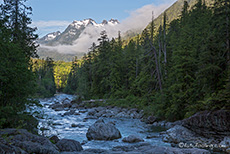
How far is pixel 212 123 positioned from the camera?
37.9 ft

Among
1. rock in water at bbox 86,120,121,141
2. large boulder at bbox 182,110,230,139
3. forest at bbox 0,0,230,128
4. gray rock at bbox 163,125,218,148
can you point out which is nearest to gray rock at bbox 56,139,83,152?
forest at bbox 0,0,230,128

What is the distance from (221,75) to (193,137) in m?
5.63

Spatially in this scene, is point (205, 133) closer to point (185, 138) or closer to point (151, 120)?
point (185, 138)

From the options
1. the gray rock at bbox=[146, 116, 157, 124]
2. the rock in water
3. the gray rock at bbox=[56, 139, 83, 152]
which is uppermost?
the gray rock at bbox=[56, 139, 83, 152]

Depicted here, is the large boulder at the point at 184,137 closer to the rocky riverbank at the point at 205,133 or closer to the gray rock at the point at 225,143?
the rocky riverbank at the point at 205,133

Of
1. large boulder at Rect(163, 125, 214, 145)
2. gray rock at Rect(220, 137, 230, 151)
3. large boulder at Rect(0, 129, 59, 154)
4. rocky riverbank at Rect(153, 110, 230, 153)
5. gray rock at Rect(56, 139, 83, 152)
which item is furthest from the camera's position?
large boulder at Rect(163, 125, 214, 145)

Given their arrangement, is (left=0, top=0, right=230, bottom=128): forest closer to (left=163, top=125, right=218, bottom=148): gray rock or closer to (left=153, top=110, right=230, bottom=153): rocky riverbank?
(left=153, top=110, right=230, bottom=153): rocky riverbank

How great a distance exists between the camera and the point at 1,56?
28.9 feet

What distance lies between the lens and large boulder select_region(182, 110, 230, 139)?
11048mm

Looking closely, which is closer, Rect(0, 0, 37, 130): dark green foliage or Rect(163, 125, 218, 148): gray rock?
Rect(0, 0, 37, 130): dark green foliage

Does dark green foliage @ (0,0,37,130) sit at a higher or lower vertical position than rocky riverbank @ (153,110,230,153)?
higher

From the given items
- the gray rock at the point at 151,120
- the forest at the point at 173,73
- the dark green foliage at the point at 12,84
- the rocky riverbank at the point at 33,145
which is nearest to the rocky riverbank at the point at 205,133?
the forest at the point at 173,73

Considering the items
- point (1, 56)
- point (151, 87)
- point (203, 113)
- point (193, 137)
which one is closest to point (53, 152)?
point (1, 56)

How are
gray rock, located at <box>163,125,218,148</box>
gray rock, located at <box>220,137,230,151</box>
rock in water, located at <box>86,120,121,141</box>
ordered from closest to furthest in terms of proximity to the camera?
gray rock, located at <box>220,137,230,151</box> < gray rock, located at <box>163,125,218,148</box> < rock in water, located at <box>86,120,121,141</box>
